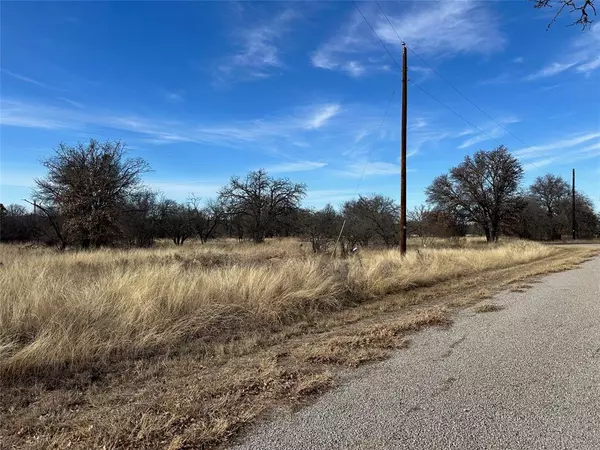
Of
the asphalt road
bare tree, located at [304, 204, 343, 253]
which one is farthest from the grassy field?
bare tree, located at [304, 204, 343, 253]

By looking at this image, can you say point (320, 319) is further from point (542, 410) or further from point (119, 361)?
point (542, 410)

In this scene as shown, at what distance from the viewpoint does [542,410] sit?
3.76 meters

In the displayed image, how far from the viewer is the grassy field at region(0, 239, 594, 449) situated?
3520 millimetres

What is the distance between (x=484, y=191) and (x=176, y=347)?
4994 cm

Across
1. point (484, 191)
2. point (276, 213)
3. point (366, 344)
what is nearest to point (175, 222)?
point (276, 213)

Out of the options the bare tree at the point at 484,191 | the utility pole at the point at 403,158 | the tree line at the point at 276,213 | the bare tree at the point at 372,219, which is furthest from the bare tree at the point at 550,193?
the utility pole at the point at 403,158

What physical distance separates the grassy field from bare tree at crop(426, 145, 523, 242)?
43601mm

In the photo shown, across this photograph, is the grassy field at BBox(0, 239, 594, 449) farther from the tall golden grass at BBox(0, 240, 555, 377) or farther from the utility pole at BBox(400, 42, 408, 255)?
the utility pole at BBox(400, 42, 408, 255)

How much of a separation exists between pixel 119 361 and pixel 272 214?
46.0 meters

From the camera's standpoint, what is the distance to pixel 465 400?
397 centimetres

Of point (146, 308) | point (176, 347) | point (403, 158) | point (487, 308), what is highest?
point (403, 158)

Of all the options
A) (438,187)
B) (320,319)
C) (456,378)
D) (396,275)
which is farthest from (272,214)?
(456,378)

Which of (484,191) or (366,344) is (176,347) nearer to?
(366,344)

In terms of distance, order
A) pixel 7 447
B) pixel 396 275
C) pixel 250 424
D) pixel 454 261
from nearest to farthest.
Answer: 1. pixel 7 447
2. pixel 250 424
3. pixel 396 275
4. pixel 454 261
